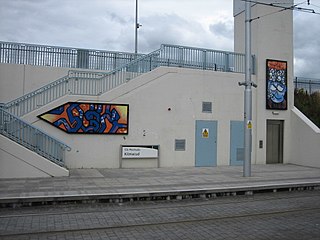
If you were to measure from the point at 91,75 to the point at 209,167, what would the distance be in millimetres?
7759

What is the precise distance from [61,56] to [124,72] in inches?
134

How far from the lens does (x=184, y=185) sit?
12.6 m

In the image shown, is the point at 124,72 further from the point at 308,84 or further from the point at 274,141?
the point at 308,84

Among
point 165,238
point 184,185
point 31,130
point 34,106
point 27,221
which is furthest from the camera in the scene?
point 34,106

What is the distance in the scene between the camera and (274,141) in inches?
846

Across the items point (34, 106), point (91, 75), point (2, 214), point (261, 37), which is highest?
point (261, 37)

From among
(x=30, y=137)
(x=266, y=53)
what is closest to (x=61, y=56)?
(x=30, y=137)

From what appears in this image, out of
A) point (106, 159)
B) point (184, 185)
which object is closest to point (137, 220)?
point (184, 185)

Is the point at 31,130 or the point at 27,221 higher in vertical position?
the point at 31,130

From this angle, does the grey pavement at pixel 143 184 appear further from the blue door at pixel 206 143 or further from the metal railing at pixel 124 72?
the metal railing at pixel 124 72

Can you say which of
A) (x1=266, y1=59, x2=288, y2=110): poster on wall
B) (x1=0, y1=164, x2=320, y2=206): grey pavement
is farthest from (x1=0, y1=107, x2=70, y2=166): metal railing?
(x1=266, y1=59, x2=288, y2=110): poster on wall

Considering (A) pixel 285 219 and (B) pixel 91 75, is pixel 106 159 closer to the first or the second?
(B) pixel 91 75

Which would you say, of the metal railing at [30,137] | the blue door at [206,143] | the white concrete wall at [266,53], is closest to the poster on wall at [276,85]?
the white concrete wall at [266,53]

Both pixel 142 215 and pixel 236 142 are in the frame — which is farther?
pixel 236 142
